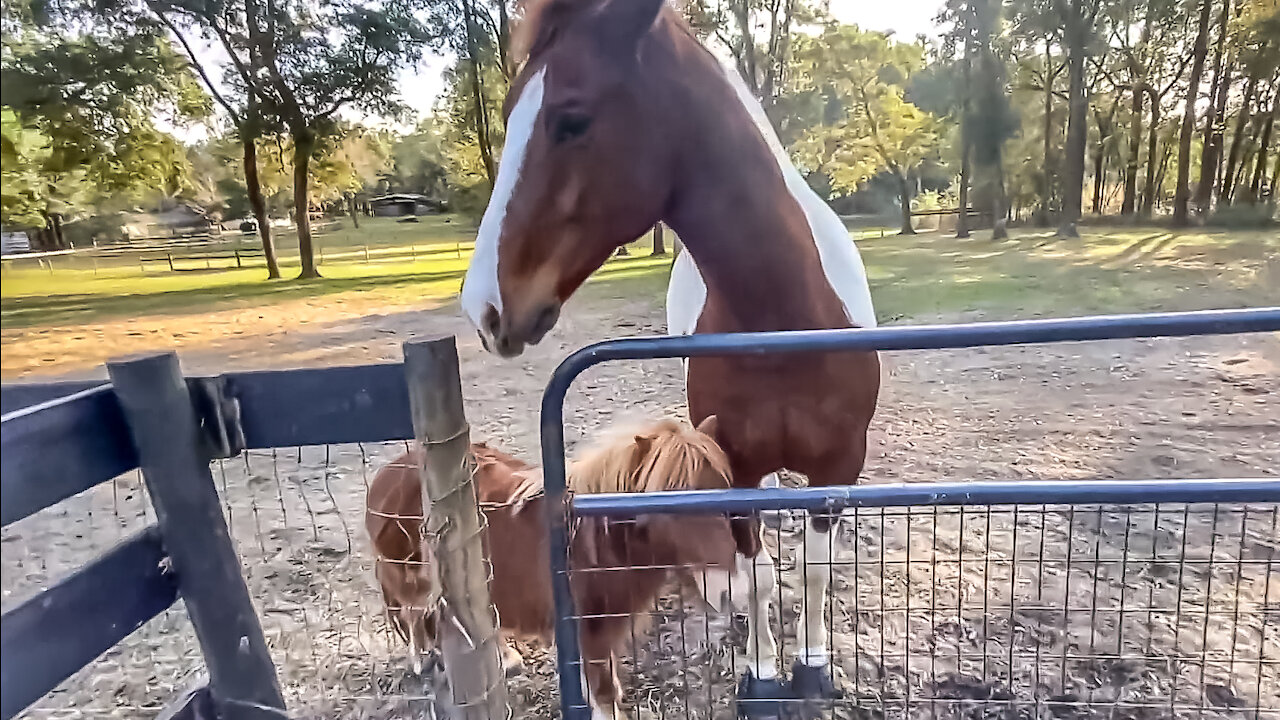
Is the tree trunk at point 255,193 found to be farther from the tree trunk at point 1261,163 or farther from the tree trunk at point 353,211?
the tree trunk at point 1261,163

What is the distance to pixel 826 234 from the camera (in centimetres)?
143

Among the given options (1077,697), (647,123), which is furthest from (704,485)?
(1077,697)

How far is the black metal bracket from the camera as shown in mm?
756

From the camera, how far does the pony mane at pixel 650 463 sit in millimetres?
1046

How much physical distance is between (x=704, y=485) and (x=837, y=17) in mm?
2337

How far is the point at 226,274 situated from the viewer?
8.07 ft

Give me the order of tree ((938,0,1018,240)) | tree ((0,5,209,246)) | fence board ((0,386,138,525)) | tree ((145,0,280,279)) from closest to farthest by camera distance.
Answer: fence board ((0,386,138,525)), tree ((0,5,209,246)), tree ((145,0,280,279)), tree ((938,0,1018,240))

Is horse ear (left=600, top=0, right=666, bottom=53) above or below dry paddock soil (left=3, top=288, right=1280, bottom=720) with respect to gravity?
above

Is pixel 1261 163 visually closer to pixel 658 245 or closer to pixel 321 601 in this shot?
pixel 658 245

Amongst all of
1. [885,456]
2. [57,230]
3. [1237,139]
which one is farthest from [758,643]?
[1237,139]

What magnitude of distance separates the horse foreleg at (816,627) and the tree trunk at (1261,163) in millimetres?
2684

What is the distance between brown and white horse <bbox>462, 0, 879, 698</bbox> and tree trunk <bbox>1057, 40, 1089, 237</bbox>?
6.94 ft

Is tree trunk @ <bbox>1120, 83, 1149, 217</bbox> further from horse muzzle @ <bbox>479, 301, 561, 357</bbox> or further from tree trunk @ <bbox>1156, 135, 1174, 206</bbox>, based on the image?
horse muzzle @ <bbox>479, 301, 561, 357</bbox>

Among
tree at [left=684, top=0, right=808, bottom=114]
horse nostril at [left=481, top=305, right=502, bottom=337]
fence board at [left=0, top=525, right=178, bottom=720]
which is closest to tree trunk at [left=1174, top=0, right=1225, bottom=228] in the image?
tree at [left=684, top=0, right=808, bottom=114]
